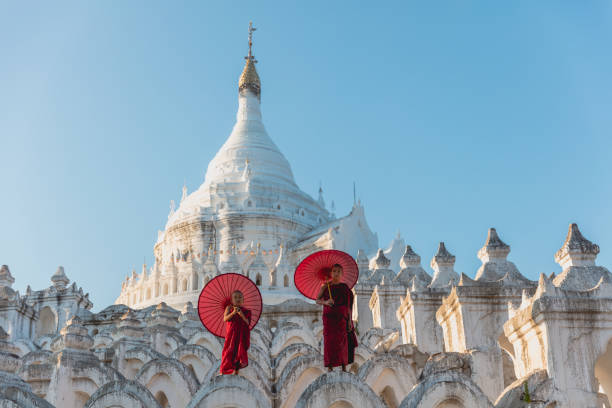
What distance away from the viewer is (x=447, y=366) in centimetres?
1391

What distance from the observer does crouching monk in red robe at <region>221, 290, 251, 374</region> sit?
37.0ft

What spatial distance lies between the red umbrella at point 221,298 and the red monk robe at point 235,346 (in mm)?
403

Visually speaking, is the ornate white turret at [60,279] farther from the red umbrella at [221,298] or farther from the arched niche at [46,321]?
the red umbrella at [221,298]

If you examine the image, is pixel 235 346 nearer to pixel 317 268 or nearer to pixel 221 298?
pixel 221 298

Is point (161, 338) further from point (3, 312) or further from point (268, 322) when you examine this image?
point (3, 312)

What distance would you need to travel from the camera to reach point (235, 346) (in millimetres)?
11328

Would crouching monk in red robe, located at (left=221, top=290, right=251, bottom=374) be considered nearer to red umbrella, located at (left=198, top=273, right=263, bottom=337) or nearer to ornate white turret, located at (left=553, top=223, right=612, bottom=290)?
red umbrella, located at (left=198, top=273, right=263, bottom=337)

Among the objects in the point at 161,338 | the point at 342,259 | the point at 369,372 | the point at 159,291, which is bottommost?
the point at 369,372

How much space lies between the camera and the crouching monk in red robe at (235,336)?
1127cm

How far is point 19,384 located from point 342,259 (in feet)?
18.0

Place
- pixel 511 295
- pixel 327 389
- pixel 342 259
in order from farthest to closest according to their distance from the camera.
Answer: pixel 511 295 → pixel 342 259 → pixel 327 389

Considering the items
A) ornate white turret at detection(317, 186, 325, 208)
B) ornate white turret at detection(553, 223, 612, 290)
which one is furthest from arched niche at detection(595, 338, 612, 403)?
ornate white turret at detection(317, 186, 325, 208)

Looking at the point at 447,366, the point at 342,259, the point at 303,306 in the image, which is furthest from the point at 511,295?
the point at 303,306

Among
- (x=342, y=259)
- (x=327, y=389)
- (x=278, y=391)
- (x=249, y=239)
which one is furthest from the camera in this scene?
(x=249, y=239)
